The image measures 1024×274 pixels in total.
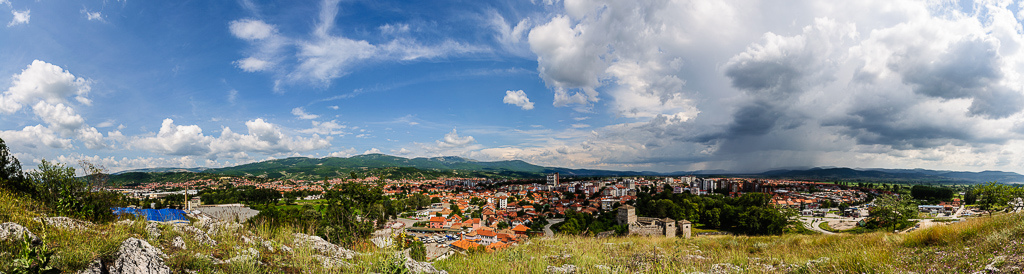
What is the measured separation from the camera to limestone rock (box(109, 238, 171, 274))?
3303mm

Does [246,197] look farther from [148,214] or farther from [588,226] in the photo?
[148,214]

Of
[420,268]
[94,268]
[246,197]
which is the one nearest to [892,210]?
[420,268]

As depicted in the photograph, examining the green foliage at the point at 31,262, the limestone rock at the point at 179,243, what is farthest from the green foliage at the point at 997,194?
the green foliage at the point at 31,262

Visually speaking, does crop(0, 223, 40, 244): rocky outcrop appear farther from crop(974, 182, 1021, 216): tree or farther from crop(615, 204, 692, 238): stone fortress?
crop(615, 204, 692, 238): stone fortress

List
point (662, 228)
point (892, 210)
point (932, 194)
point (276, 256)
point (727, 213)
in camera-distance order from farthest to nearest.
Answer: point (932, 194) < point (727, 213) < point (662, 228) < point (892, 210) < point (276, 256)

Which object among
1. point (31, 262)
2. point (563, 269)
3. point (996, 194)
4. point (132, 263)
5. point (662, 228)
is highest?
point (31, 262)

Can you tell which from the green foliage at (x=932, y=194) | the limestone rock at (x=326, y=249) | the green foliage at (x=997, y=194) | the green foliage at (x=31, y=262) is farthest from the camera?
the green foliage at (x=932, y=194)

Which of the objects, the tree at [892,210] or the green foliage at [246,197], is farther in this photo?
the green foliage at [246,197]

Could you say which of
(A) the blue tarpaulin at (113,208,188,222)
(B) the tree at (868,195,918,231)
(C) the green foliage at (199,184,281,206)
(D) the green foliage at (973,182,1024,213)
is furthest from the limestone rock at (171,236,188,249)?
(C) the green foliage at (199,184,281,206)

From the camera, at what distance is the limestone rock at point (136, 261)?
3303mm

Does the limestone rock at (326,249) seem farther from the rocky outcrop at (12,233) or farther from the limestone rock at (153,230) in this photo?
the rocky outcrop at (12,233)

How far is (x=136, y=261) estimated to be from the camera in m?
3.37

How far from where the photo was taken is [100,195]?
7660mm

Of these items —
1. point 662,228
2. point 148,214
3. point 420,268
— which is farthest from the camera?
point 662,228
